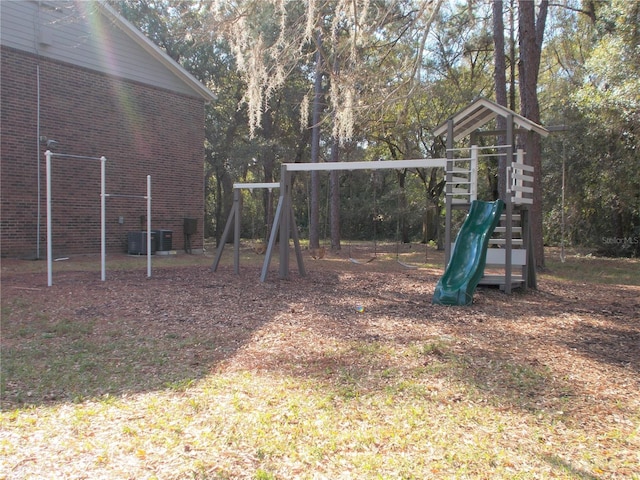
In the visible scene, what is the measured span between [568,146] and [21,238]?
15.1 meters

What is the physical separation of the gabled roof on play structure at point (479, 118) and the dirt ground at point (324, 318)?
8.65 feet

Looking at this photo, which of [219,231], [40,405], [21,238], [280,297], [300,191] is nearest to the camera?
[40,405]

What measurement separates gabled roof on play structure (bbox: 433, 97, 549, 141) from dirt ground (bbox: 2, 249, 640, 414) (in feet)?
8.65

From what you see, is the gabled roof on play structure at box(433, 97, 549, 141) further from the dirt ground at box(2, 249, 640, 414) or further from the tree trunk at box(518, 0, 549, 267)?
the dirt ground at box(2, 249, 640, 414)

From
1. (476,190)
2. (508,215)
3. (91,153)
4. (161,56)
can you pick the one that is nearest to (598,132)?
(508,215)

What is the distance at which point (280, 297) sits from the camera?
23.5 ft

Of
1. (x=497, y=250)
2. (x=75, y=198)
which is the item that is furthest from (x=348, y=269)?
(x=75, y=198)

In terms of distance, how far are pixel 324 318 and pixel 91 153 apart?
9.14 m

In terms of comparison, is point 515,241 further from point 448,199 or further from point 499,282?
point 448,199

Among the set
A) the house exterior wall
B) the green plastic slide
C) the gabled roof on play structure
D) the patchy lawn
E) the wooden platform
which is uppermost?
the house exterior wall

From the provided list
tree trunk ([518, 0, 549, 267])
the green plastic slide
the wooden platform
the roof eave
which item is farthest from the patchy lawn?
the roof eave

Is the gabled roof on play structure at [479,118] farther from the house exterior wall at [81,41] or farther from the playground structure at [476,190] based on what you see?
the house exterior wall at [81,41]

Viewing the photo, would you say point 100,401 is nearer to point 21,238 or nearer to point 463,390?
point 463,390

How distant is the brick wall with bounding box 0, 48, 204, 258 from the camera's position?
425 inches
